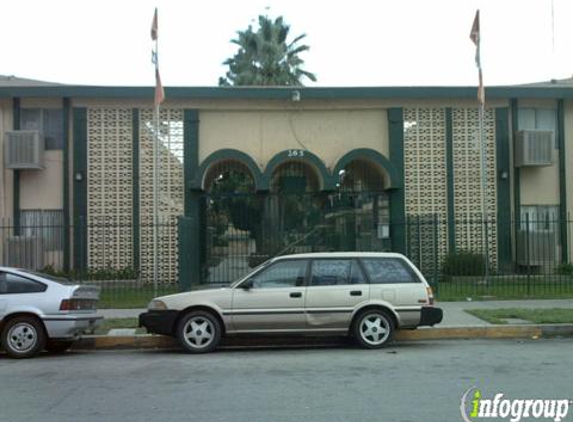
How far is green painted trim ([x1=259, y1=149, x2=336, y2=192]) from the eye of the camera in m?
20.1

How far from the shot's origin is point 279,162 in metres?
20.2

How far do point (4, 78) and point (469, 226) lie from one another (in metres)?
16.9

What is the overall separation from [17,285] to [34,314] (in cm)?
59

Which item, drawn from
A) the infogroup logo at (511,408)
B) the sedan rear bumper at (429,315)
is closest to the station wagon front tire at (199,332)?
the sedan rear bumper at (429,315)

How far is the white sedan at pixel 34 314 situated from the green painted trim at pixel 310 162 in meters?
10.2

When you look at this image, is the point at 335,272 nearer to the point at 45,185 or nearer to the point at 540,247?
the point at 540,247

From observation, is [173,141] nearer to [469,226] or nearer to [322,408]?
[469,226]

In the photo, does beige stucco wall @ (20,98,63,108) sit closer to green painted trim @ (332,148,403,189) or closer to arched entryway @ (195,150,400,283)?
arched entryway @ (195,150,400,283)

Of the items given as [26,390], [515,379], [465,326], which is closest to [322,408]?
[515,379]

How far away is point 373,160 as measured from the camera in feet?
67.1

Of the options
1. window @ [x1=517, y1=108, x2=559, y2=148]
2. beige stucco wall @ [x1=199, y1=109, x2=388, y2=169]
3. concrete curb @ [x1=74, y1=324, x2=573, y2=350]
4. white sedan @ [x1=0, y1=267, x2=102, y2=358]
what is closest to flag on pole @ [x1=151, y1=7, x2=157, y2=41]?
beige stucco wall @ [x1=199, y1=109, x2=388, y2=169]

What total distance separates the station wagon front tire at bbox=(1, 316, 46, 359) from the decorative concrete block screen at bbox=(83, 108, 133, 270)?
9.90 m

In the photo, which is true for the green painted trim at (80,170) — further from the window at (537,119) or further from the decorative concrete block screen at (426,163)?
the window at (537,119)

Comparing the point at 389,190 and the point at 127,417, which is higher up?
the point at 389,190
